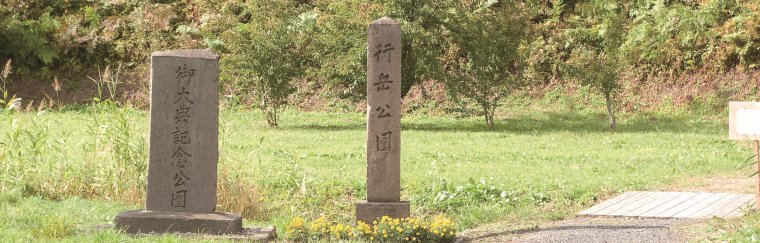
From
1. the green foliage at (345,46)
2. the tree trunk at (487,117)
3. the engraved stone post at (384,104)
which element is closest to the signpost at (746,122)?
the engraved stone post at (384,104)

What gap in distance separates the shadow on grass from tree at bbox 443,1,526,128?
0.67 m

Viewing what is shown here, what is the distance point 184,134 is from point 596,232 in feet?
12.5

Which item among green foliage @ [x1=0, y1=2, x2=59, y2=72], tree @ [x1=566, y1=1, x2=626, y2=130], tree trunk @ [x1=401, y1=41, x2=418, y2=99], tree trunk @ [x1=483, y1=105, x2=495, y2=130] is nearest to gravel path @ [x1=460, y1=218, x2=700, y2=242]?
tree @ [x1=566, y1=1, x2=626, y2=130]

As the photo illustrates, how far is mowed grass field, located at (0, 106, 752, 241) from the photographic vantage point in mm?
11023

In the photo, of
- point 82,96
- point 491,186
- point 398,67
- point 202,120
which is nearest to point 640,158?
point 491,186

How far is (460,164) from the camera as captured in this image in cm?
1519

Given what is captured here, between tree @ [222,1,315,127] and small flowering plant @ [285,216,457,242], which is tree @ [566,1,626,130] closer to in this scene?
tree @ [222,1,315,127]

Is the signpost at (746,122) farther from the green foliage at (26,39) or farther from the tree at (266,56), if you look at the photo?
the green foliage at (26,39)

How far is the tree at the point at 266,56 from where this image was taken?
23.3m

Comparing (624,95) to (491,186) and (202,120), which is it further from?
(202,120)

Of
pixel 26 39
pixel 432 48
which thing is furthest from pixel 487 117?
pixel 26 39

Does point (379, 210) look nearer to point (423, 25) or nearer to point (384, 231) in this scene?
point (384, 231)

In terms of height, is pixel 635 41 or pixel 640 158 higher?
pixel 635 41

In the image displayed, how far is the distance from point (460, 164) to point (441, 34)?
8.50 m
